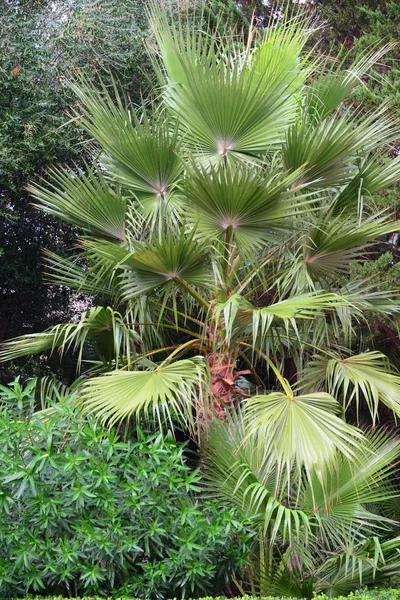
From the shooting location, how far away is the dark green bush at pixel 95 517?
14.7ft

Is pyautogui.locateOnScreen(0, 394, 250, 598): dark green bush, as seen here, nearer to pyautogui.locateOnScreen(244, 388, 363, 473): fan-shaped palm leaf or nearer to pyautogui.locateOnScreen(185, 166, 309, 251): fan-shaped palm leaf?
pyautogui.locateOnScreen(244, 388, 363, 473): fan-shaped palm leaf

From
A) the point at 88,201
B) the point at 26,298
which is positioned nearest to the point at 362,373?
the point at 88,201

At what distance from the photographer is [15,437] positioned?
15.1 ft

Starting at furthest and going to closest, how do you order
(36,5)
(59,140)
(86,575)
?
1. (36,5)
2. (59,140)
3. (86,575)

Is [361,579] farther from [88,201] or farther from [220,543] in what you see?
[88,201]

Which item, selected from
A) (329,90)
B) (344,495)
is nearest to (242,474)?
(344,495)

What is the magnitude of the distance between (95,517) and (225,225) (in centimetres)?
219

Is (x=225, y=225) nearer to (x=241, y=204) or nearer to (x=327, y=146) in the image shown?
(x=241, y=204)

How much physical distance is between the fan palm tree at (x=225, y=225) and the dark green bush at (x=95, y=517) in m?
0.33

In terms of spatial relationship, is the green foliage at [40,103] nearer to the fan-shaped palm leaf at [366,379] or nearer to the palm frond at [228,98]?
the palm frond at [228,98]

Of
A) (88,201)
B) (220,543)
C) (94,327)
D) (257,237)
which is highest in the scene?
(88,201)

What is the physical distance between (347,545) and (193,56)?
3781 millimetres

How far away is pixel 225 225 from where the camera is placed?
532cm

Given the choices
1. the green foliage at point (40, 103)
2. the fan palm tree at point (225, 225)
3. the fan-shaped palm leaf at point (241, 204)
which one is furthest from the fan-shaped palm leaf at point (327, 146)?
the green foliage at point (40, 103)
